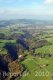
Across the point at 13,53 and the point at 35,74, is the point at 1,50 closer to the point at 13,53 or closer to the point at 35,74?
the point at 13,53

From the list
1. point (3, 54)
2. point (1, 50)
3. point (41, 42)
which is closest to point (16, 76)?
point (3, 54)

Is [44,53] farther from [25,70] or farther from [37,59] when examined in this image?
[25,70]

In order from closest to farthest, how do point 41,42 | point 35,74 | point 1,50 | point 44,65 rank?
1. point 35,74
2. point 44,65
3. point 1,50
4. point 41,42

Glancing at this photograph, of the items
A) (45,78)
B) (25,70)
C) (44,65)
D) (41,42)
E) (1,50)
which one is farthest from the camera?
(41,42)

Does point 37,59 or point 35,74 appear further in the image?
point 37,59

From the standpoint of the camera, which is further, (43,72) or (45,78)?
(43,72)

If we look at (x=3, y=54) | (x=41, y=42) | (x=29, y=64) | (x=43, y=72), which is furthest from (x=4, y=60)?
(x=41, y=42)

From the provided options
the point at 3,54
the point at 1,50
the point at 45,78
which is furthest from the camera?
the point at 1,50

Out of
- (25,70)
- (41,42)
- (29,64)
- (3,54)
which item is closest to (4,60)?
(3,54)

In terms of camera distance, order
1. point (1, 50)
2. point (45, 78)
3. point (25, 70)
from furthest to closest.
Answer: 1. point (1, 50)
2. point (25, 70)
3. point (45, 78)
